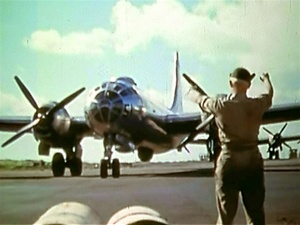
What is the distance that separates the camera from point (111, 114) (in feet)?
10.2

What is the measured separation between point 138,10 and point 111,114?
0.49m

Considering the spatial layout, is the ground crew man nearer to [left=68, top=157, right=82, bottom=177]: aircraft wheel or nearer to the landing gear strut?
the landing gear strut

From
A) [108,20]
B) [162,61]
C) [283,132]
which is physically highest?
[108,20]

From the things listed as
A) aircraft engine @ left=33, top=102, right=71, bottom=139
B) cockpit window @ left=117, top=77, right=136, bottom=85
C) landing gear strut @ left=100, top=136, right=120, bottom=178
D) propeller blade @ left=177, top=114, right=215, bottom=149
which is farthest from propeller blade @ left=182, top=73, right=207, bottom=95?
aircraft engine @ left=33, top=102, right=71, bottom=139

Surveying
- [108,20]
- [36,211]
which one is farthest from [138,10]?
[36,211]

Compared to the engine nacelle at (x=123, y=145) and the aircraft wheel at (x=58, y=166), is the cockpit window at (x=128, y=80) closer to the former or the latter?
the engine nacelle at (x=123, y=145)

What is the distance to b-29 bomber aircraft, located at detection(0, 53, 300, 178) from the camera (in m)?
3.12

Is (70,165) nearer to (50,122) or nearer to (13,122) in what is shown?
(50,122)

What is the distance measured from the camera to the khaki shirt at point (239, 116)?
10.1 ft

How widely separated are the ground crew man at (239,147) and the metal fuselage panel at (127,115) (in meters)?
0.21

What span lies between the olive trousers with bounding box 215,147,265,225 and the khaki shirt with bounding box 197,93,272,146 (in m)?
0.06

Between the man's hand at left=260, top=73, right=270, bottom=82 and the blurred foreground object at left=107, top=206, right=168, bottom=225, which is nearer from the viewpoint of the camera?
the blurred foreground object at left=107, top=206, right=168, bottom=225

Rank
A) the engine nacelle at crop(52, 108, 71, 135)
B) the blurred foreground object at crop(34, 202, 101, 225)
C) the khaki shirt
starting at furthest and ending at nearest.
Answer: the engine nacelle at crop(52, 108, 71, 135) < the khaki shirt < the blurred foreground object at crop(34, 202, 101, 225)

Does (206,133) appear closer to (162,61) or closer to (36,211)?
(162,61)
